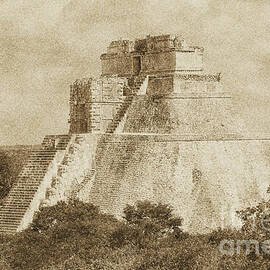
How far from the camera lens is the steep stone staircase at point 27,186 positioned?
35.0 meters

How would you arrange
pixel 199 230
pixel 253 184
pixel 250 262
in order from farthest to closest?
pixel 253 184 < pixel 199 230 < pixel 250 262

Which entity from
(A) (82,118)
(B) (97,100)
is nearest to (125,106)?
(B) (97,100)

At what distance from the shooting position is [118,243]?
31125 mm

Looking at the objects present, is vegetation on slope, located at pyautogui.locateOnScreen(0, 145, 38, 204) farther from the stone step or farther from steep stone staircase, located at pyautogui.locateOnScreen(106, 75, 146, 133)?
the stone step

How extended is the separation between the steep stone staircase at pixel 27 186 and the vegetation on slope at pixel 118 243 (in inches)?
46.8

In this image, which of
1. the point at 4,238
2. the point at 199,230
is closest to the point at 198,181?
the point at 199,230

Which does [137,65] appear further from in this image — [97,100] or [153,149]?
[153,149]

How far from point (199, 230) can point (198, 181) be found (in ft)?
6.24

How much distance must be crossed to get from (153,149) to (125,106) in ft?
14.2

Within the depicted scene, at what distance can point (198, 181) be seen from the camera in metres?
35.7

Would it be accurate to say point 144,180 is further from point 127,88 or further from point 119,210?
point 127,88

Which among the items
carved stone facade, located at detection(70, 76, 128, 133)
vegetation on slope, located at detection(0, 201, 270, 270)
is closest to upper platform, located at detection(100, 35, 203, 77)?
carved stone facade, located at detection(70, 76, 128, 133)

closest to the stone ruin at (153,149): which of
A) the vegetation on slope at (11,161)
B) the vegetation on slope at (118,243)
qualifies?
the vegetation on slope at (118,243)

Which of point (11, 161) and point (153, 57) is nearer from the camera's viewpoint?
point (153, 57)
